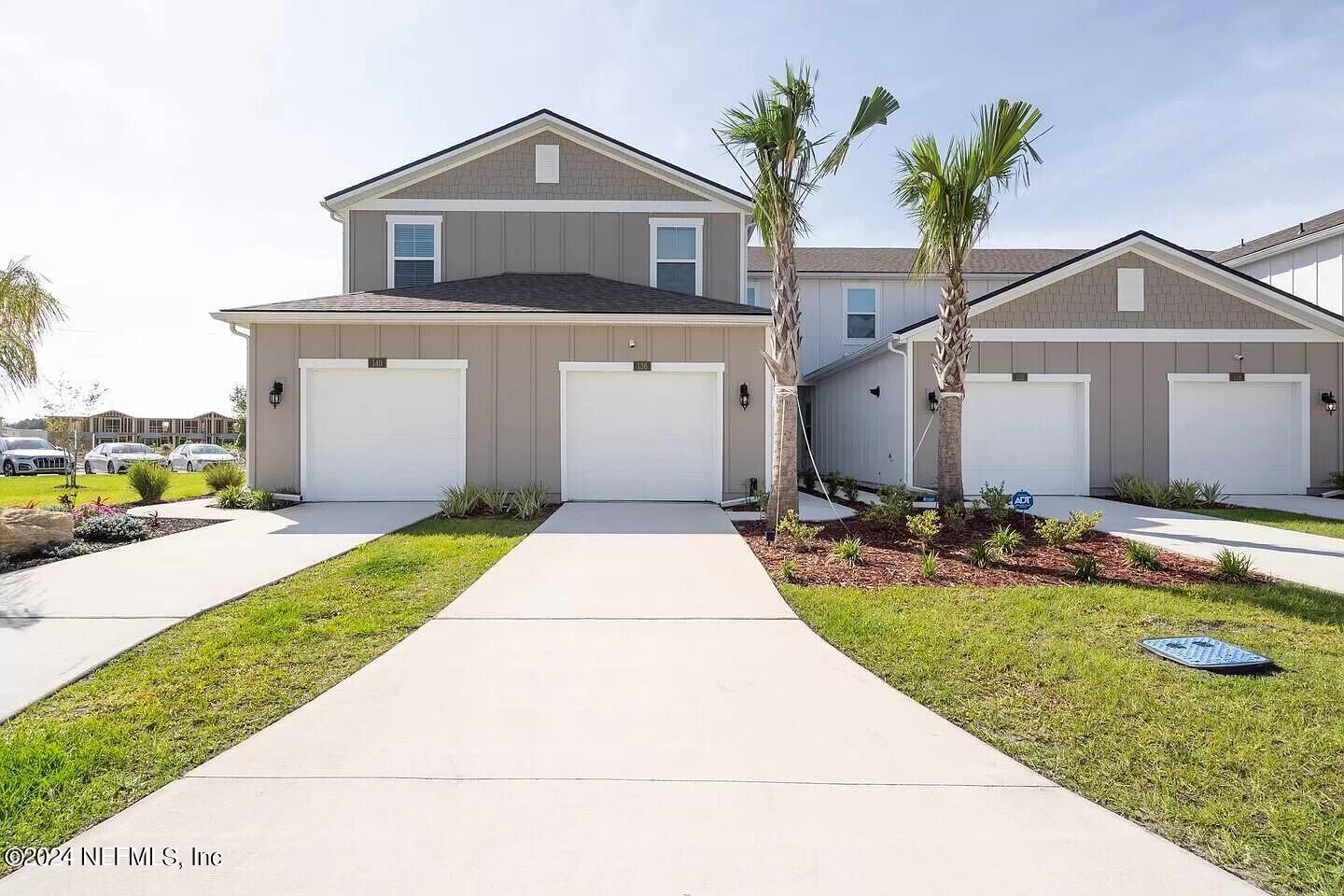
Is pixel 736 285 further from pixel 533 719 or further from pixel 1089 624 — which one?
pixel 533 719

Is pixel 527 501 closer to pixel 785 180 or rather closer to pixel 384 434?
pixel 384 434

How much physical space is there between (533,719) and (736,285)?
1090 cm

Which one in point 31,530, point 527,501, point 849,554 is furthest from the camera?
point 527,501

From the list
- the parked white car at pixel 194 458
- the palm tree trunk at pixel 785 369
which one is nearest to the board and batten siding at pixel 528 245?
the palm tree trunk at pixel 785 369

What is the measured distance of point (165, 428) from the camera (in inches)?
1362

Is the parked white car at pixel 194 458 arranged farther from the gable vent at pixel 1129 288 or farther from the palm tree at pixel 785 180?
the gable vent at pixel 1129 288

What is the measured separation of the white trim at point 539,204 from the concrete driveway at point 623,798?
10.7m

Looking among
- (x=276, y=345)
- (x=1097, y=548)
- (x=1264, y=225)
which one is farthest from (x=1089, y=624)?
(x=1264, y=225)

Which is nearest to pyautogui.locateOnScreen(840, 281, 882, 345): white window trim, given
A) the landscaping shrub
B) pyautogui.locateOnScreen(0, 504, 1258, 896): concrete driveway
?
pyautogui.locateOnScreen(0, 504, 1258, 896): concrete driveway

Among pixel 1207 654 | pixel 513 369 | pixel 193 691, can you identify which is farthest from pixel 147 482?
pixel 1207 654

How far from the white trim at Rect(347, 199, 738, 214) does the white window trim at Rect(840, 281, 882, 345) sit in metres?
6.14

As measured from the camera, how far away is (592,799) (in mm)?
2311

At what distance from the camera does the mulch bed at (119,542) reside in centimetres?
600

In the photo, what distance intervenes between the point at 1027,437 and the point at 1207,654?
28.6ft
